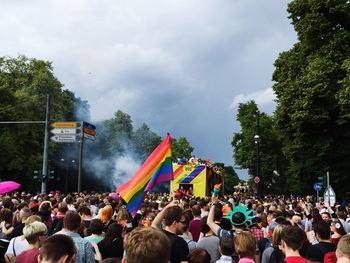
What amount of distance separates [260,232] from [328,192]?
518 inches

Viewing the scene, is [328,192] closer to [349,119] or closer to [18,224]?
[349,119]

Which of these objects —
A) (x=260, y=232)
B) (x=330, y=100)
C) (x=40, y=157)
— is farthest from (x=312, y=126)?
(x=40, y=157)

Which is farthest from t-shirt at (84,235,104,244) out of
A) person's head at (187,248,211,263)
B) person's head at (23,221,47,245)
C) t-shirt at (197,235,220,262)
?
person's head at (187,248,211,263)

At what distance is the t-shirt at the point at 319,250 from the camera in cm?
566

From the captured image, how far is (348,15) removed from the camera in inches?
1084

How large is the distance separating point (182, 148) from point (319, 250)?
3631 inches

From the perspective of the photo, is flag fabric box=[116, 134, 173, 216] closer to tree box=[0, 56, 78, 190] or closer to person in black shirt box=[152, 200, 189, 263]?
person in black shirt box=[152, 200, 189, 263]

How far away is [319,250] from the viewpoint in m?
5.79

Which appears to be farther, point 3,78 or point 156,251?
point 3,78

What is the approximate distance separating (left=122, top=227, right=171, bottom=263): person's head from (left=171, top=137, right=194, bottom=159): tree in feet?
307

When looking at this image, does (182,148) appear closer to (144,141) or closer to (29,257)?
A: (144,141)

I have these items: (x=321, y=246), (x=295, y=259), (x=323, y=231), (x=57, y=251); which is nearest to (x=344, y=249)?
(x=295, y=259)

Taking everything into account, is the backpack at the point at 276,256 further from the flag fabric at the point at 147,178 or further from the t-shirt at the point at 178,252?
the flag fabric at the point at 147,178

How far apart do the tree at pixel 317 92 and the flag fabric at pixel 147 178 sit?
18087 millimetres
